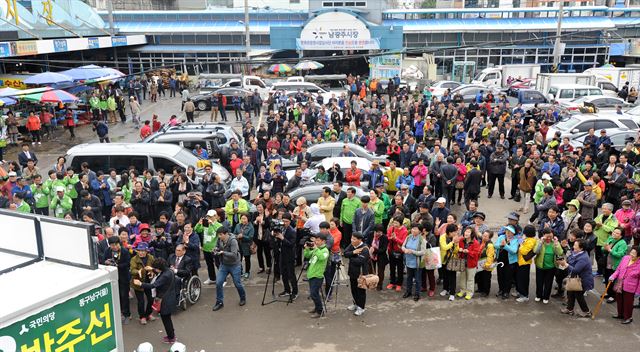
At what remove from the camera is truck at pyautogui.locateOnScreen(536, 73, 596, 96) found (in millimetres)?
28906

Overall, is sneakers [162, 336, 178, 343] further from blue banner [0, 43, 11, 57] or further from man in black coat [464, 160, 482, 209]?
blue banner [0, 43, 11, 57]

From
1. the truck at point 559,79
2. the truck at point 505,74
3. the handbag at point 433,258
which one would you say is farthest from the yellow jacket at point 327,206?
the truck at point 505,74

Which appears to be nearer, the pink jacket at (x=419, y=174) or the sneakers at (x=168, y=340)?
the sneakers at (x=168, y=340)

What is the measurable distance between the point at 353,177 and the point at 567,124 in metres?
10.7

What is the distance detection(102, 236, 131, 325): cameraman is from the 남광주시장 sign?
14.0ft

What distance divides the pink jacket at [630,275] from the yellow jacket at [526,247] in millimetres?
1364

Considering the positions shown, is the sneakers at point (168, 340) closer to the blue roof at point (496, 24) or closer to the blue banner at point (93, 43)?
the blue banner at point (93, 43)

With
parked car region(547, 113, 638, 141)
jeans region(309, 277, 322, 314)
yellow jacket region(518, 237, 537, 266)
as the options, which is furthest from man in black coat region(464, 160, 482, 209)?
parked car region(547, 113, 638, 141)

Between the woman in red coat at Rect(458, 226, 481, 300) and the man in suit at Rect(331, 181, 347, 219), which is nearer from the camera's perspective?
the woman in red coat at Rect(458, 226, 481, 300)

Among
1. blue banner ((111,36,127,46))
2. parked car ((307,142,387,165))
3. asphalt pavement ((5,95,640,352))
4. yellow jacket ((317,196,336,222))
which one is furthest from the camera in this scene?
blue banner ((111,36,127,46))

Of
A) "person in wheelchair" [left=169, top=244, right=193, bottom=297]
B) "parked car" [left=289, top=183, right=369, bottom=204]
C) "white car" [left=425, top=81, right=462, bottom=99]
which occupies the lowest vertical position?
"person in wheelchair" [left=169, top=244, right=193, bottom=297]

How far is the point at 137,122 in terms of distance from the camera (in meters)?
26.2

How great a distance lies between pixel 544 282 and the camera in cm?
974

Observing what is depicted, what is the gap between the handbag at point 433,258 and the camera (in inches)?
381
